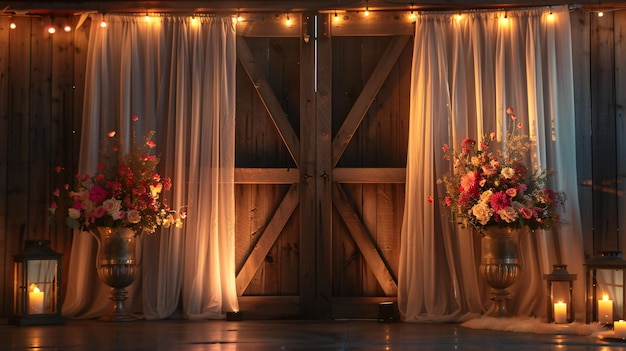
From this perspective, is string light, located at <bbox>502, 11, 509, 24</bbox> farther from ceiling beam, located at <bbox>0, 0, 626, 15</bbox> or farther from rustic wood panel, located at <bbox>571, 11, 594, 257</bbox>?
rustic wood panel, located at <bbox>571, 11, 594, 257</bbox>

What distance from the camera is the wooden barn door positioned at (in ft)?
26.6

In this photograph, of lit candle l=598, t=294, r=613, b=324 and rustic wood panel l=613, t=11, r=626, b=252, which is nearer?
lit candle l=598, t=294, r=613, b=324

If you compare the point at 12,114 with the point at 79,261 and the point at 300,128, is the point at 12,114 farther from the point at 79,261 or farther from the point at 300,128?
the point at 300,128

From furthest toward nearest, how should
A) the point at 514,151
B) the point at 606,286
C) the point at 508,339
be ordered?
the point at 514,151 → the point at 606,286 → the point at 508,339

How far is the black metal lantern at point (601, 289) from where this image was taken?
704cm

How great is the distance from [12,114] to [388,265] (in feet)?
11.5

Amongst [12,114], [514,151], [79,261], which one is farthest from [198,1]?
[514,151]

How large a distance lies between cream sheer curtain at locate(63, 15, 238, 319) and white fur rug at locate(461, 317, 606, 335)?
6.69 ft

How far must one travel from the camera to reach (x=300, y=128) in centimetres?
819

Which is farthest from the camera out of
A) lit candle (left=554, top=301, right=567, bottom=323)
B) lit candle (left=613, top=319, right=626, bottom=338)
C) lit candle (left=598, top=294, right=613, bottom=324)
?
lit candle (left=554, top=301, right=567, bottom=323)

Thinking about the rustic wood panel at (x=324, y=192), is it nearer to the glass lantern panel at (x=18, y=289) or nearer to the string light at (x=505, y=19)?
the string light at (x=505, y=19)

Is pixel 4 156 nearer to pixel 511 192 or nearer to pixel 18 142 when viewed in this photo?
pixel 18 142

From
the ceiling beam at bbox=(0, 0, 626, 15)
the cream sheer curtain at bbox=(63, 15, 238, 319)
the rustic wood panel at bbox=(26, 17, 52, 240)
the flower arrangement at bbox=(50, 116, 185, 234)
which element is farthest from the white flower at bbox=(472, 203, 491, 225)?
the rustic wood panel at bbox=(26, 17, 52, 240)

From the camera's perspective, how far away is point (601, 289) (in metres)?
7.15
